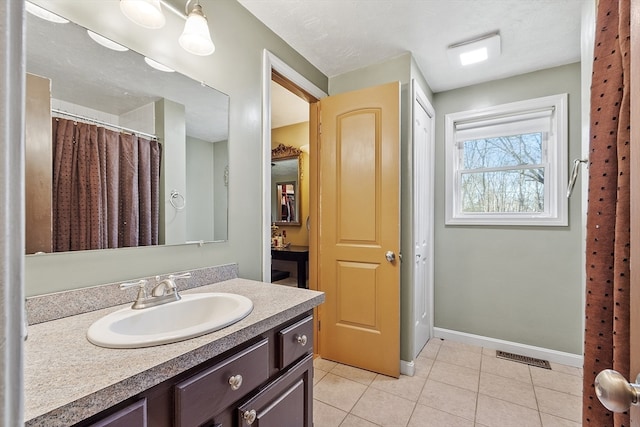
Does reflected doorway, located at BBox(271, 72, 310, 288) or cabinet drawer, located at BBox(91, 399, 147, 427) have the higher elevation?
reflected doorway, located at BBox(271, 72, 310, 288)

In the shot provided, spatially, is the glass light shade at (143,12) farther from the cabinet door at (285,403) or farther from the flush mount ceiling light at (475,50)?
the flush mount ceiling light at (475,50)

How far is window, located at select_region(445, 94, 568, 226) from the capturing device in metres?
2.35

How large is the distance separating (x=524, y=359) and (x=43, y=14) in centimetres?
354

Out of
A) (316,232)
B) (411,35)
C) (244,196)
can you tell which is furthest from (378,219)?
(411,35)

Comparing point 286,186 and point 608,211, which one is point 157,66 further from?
point 286,186

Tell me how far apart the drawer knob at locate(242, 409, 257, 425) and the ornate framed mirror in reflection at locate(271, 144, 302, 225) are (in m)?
2.72

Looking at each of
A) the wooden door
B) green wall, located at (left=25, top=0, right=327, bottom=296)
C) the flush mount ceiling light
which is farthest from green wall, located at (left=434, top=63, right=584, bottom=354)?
green wall, located at (left=25, top=0, right=327, bottom=296)

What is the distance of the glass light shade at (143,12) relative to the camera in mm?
1067

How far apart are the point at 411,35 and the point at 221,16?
1230 millimetres

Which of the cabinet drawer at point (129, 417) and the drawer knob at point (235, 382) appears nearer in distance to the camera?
the cabinet drawer at point (129, 417)

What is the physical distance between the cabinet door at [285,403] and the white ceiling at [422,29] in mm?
1899

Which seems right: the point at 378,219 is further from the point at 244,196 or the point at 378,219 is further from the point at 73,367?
the point at 73,367

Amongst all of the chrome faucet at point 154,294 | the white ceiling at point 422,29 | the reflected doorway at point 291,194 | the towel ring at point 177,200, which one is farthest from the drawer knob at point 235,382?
the reflected doorway at point 291,194

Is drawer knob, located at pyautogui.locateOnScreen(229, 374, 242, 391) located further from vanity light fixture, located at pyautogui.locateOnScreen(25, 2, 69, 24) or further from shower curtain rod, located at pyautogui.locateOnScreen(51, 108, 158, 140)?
vanity light fixture, located at pyautogui.locateOnScreen(25, 2, 69, 24)
